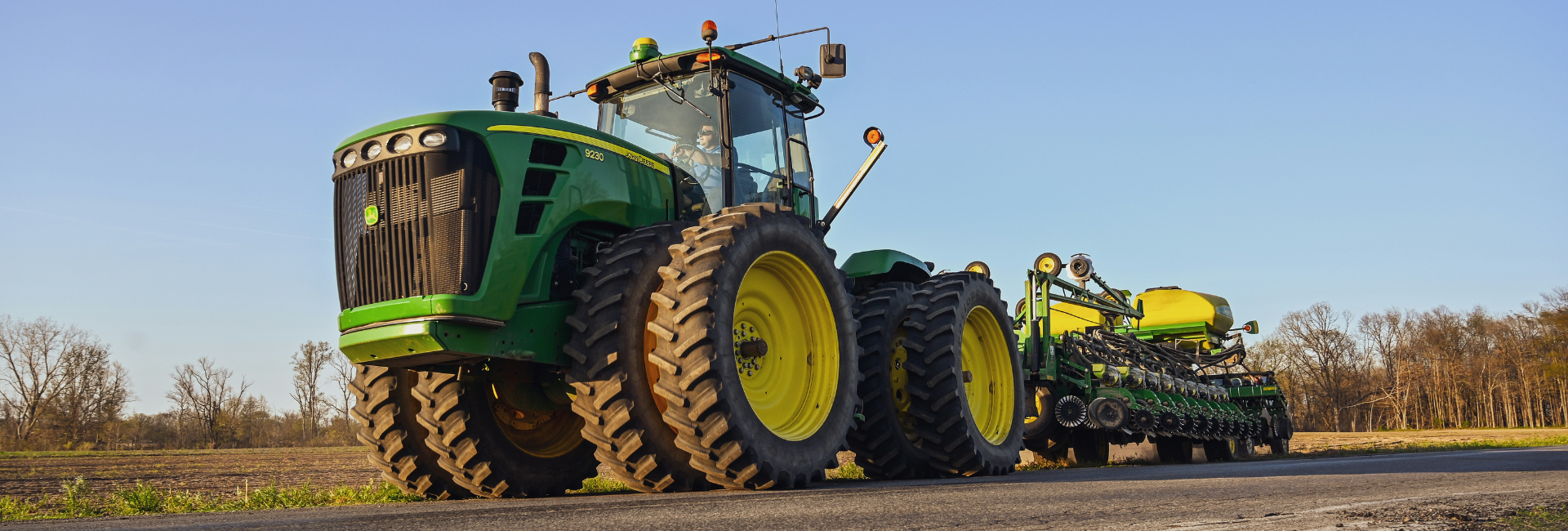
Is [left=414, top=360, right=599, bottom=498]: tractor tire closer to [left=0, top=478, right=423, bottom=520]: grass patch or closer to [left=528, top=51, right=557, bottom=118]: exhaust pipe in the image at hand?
[left=0, top=478, right=423, bottom=520]: grass patch

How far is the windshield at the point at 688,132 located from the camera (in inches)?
264

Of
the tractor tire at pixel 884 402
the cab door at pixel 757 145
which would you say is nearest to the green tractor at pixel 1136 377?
the tractor tire at pixel 884 402

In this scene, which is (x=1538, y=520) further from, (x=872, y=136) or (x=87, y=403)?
(x=87, y=403)

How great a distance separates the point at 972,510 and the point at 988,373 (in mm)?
4997

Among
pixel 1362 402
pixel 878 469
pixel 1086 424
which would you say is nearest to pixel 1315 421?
pixel 1362 402

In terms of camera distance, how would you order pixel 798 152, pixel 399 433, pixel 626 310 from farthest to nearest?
pixel 798 152, pixel 399 433, pixel 626 310

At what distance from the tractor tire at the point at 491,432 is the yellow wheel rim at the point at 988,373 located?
367 cm

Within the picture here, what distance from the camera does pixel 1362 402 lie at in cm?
6184

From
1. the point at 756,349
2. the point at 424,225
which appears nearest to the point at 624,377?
the point at 756,349

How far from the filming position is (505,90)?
5.96 metres

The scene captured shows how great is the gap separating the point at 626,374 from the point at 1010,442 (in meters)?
4.34

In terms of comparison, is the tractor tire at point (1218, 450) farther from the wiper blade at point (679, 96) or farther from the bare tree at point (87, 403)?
the bare tree at point (87, 403)

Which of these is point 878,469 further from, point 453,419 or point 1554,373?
point 1554,373

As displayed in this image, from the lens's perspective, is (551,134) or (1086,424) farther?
(1086,424)
